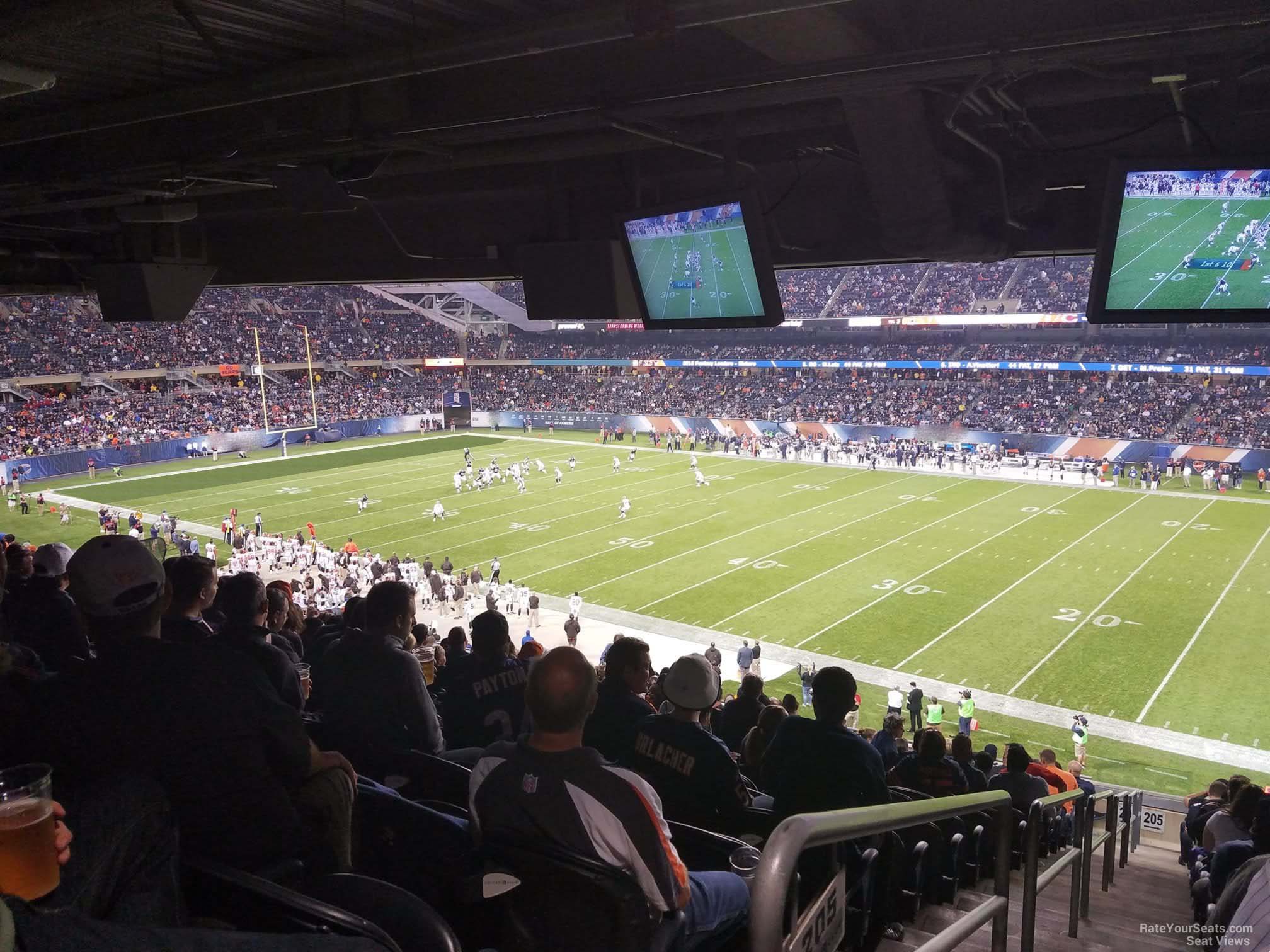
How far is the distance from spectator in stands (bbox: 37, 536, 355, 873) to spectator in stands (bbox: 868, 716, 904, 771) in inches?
168

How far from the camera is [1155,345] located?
4881cm

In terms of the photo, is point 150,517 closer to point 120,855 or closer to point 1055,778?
point 1055,778

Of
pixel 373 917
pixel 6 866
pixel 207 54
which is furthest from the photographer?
pixel 207 54

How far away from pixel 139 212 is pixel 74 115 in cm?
270

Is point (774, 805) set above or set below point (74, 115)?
below

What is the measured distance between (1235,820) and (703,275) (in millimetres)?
4896

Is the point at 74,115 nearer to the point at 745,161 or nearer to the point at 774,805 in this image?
the point at 745,161

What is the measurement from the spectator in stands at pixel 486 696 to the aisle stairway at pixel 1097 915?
6.97ft

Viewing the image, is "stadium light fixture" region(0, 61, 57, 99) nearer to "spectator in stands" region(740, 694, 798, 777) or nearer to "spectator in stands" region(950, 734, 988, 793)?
"spectator in stands" region(740, 694, 798, 777)

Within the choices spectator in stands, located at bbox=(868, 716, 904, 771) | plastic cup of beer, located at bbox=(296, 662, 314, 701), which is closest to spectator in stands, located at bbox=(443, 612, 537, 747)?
plastic cup of beer, located at bbox=(296, 662, 314, 701)

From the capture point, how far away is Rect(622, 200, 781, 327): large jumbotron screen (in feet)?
19.8

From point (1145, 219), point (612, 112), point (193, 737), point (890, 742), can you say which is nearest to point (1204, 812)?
point (890, 742)

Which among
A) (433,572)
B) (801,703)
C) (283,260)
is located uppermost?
(283,260)

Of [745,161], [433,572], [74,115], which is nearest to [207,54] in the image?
[74,115]
